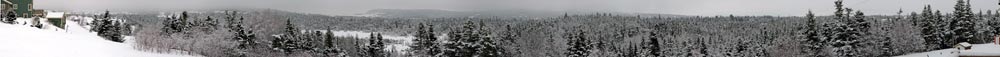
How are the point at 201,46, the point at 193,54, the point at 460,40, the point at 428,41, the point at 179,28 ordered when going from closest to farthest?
the point at 193,54, the point at 201,46, the point at 460,40, the point at 428,41, the point at 179,28

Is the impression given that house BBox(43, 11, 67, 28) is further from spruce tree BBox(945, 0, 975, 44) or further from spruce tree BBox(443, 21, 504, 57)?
spruce tree BBox(945, 0, 975, 44)

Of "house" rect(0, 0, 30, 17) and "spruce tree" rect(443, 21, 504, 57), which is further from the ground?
"house" rect(0, 0, 30, 17)

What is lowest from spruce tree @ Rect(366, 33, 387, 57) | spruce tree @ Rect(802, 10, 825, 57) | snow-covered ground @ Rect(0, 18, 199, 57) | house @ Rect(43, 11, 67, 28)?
spruce tree @ Rect(366, 33, 387, 57)

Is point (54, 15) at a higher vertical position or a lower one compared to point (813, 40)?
higher

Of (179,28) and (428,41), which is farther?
(179,28)

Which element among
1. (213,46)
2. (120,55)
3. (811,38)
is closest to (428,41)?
(811,38)

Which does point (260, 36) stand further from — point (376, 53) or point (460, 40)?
point (376, 53)

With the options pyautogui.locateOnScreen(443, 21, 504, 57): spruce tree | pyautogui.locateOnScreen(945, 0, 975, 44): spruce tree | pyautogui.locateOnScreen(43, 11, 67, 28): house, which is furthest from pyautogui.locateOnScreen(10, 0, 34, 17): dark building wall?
pyautogui.locateOnScreen(945, 0, 975, 44): spruce tree

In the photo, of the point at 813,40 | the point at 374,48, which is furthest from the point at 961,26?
the point at 374,48

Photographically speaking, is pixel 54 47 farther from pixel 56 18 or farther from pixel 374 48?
pixel 374 48

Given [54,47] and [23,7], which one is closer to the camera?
[54,47]

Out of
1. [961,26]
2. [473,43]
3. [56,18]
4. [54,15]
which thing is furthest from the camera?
[54,15]
